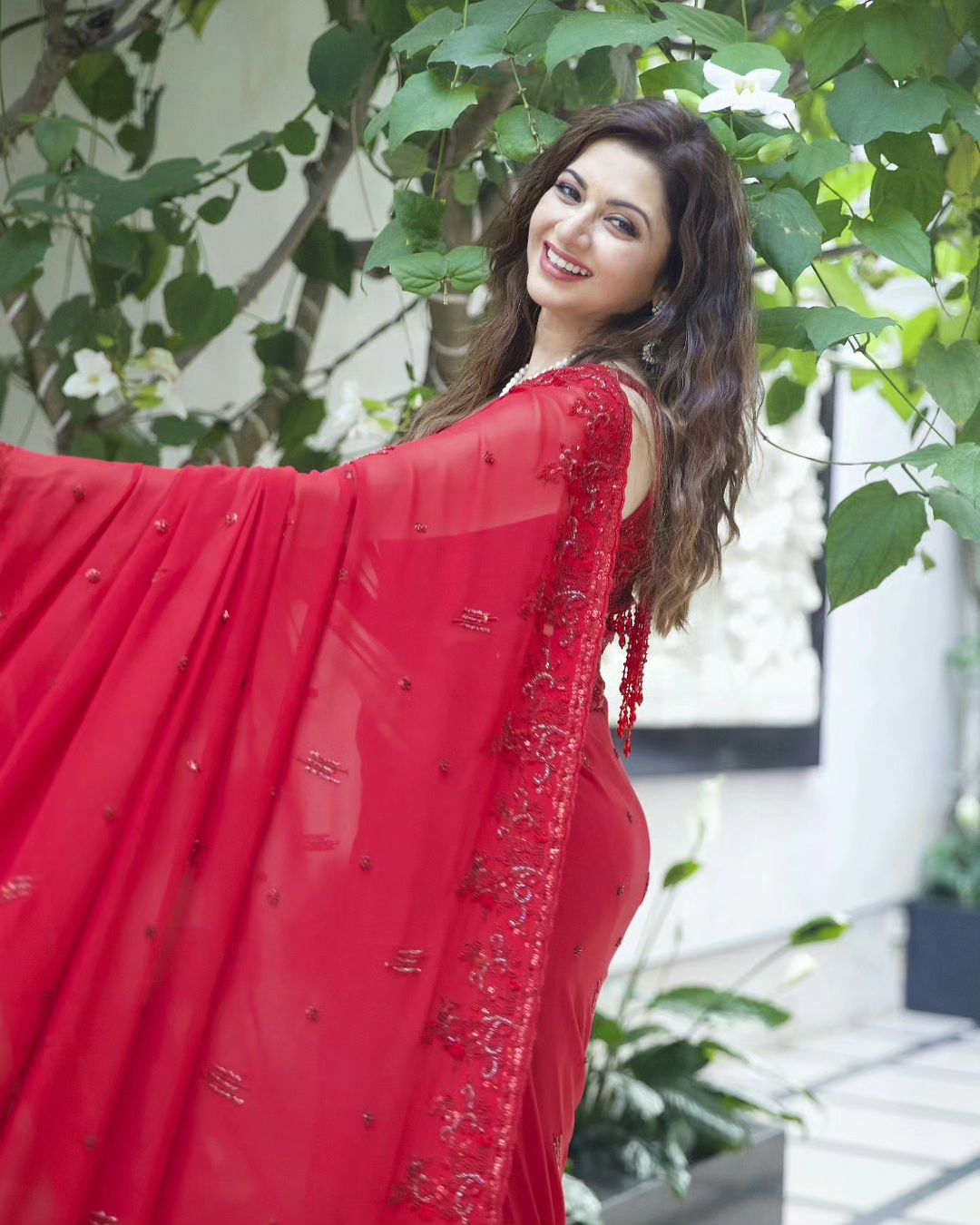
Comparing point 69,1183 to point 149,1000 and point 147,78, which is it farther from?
Result: point 147,78

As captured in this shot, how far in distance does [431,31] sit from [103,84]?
743 mm

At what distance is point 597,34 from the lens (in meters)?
1.46

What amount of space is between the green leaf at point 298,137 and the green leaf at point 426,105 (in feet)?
1.52

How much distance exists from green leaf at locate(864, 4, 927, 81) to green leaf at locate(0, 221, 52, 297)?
0.95m

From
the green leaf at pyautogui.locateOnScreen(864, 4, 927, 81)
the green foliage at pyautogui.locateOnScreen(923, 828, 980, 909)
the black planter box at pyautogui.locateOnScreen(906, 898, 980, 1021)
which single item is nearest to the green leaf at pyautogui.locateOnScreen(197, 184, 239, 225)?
the green leaf at pyautogui.locateOnScreen(864, 4, 927, 81)

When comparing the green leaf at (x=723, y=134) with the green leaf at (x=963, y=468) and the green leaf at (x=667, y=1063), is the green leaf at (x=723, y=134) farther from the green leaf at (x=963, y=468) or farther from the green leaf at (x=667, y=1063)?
the green leaf at (x=667, y=1063)

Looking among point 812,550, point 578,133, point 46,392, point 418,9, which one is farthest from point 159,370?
point 812,550

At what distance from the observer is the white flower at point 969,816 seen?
5.64m

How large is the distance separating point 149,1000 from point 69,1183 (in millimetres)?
142

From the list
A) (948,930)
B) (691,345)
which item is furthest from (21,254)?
(948,930)

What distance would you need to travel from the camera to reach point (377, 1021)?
4.20 feet

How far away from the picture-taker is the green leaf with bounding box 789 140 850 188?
58.9 inches

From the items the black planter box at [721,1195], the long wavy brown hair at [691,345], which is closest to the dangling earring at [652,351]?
the long wavy brown hair at [691,345]

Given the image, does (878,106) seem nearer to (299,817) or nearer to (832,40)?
(832,40)
